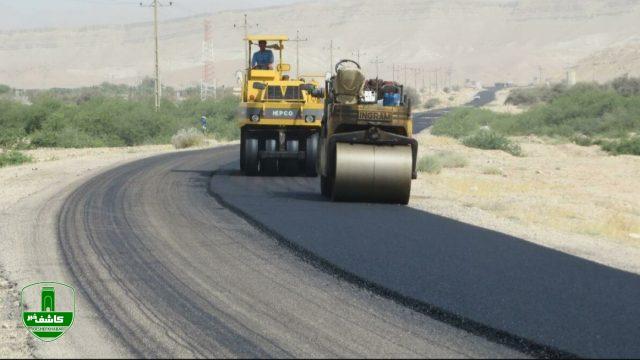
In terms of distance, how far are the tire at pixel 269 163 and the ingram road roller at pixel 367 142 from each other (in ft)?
15.6

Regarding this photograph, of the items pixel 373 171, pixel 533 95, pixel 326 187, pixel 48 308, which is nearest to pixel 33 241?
pixel 48 308

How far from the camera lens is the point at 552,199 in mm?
20484

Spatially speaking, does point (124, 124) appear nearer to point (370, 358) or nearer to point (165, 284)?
point (165, 284)

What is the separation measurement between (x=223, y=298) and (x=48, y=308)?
5.09ft

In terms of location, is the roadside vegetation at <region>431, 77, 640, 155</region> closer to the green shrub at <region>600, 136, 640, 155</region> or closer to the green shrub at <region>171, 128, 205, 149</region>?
the green shrub at <region>600, 136, 640, 155</region>

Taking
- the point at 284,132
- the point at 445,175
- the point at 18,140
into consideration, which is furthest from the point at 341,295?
the point at 18,140

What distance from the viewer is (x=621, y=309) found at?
859 centimetres

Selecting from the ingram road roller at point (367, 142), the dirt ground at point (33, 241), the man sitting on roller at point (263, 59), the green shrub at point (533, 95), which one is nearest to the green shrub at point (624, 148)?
the man sitting on roller at point (263, 59)

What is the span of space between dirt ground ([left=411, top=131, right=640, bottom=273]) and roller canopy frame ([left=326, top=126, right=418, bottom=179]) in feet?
4.11

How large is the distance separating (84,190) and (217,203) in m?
3.61

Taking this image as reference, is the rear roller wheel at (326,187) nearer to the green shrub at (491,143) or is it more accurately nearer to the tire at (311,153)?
the tire at (311,153)

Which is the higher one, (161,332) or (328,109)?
(328,109)

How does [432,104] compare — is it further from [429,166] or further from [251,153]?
[251,153]

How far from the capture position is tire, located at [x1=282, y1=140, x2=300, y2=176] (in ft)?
70.9
